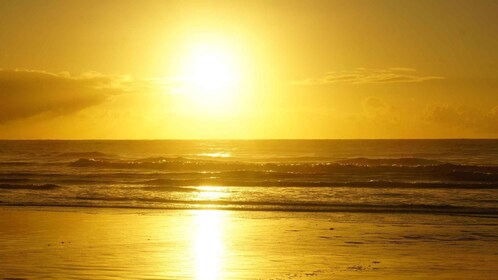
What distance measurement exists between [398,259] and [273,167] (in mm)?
38383

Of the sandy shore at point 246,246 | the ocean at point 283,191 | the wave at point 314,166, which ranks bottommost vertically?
the sandy shore at point 246,246

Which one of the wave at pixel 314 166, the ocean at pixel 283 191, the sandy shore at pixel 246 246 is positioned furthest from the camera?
the wave at pixel 314 166

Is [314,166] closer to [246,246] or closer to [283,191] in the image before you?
[283,191]

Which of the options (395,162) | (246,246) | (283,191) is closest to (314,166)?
(395,162)

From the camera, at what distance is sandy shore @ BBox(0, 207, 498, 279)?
12336 millimetres

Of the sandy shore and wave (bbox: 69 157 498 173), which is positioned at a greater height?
wave (bbox: 69 157 498 173)

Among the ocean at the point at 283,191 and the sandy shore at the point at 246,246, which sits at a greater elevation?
Answer: the ocean at the point at 283,191

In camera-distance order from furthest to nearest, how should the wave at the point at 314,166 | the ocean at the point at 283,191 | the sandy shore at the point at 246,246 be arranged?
1. the wave at the point at 314,166
2. the ocean at the point at 283,191
3. the sandy shore at the point at 246,246

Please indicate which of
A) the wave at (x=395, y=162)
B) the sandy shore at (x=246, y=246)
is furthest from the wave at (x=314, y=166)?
the sandy shore at (x=246, y=246)

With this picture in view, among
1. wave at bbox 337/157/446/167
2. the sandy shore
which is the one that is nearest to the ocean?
the sandy shore

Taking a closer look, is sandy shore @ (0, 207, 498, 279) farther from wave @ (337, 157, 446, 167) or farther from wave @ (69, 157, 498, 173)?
wave @ (337, 157, 446, 167)

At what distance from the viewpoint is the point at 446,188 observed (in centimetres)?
3338

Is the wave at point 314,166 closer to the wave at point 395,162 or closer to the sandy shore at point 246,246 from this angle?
the wave at point 395,162

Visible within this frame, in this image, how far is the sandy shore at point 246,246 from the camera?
12336 mm
